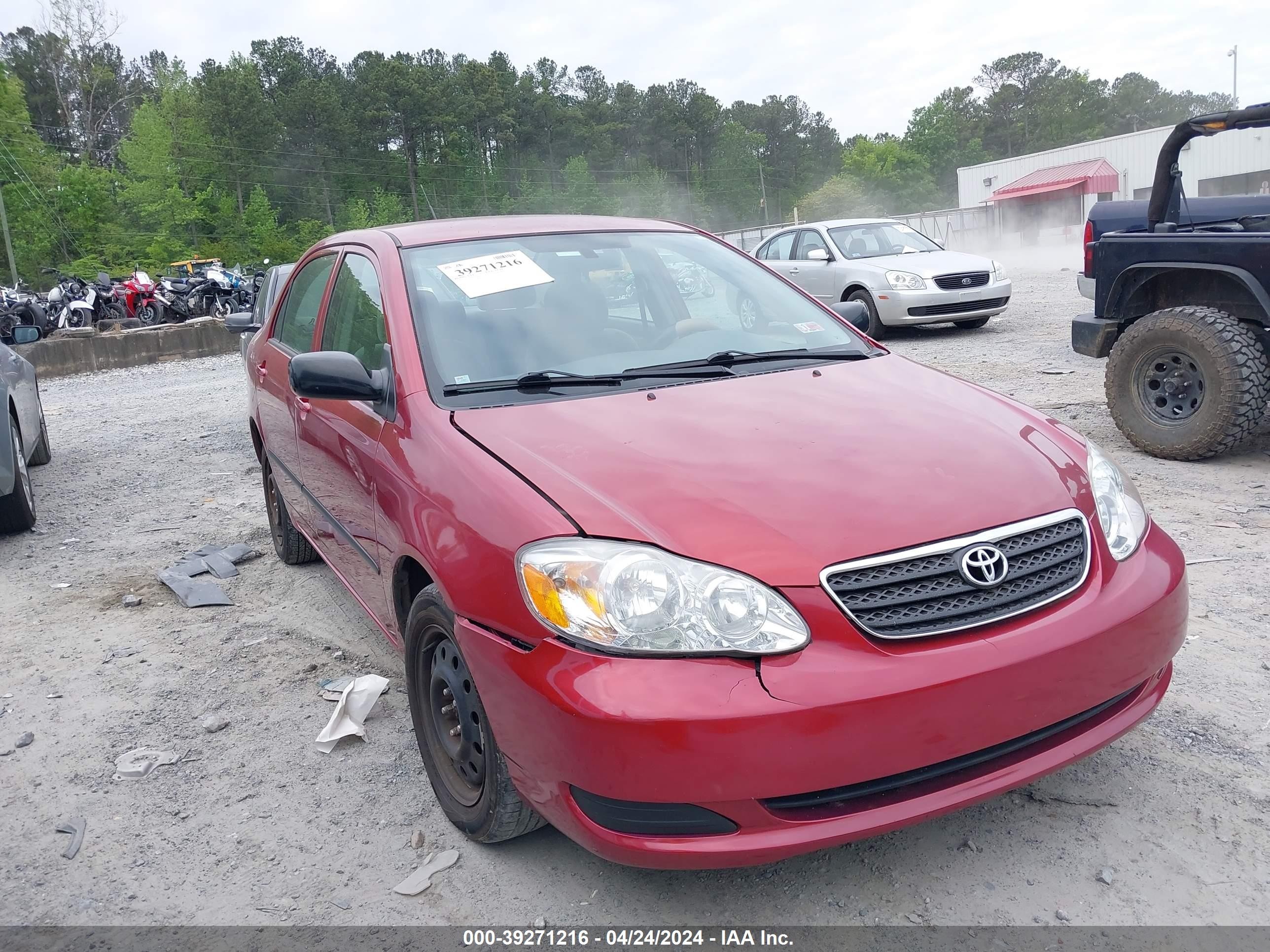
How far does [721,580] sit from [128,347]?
17.4 meters

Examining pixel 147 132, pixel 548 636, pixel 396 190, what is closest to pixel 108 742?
pixel 548 636

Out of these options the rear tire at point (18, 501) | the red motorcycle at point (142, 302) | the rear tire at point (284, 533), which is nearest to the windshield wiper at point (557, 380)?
the rear tire at point (284, 533)

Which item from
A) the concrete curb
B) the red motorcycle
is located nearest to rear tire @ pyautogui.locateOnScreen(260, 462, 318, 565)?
the concrete curb

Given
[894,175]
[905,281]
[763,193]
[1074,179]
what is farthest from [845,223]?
[894,175]

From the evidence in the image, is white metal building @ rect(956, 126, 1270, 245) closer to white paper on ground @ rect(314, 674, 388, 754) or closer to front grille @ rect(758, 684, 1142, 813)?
white paper on ground @ rect(314, 674, 388, 754)

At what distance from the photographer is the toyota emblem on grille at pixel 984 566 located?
2.10 metres

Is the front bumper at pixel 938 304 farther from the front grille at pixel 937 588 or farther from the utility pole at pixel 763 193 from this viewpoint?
the utility pole at pixel 763 193

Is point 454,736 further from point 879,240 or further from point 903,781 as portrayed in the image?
point 879,240

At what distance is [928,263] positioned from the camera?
12172mm

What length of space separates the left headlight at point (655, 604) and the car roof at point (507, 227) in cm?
176

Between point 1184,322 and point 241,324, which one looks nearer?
point 1184,322

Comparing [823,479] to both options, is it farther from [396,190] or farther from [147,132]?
[396,190]

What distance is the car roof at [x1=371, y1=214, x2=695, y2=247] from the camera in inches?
138

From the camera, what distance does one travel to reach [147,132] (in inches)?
2530
